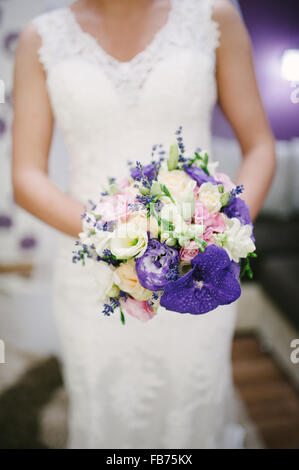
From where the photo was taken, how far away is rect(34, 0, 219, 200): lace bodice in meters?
1.05

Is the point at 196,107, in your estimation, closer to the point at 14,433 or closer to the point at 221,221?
the point at 221,221

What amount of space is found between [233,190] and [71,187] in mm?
669

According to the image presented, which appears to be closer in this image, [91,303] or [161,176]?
[161,176]

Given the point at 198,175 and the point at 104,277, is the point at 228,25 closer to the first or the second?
the point at 198,175

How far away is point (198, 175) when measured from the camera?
71 centimetres

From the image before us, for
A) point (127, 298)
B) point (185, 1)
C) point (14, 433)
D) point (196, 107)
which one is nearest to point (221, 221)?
point (127, 298)

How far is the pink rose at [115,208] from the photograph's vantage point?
66cm

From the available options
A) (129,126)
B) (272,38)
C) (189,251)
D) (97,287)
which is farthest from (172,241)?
(272,38)

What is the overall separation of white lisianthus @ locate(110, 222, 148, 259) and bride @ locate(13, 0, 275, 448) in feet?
1.34

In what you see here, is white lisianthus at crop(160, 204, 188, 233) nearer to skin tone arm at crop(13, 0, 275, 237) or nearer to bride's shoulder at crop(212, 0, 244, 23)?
skin tone arm at crop(13, 0, 275, 237)

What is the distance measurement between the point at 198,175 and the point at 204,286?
0.73 feet

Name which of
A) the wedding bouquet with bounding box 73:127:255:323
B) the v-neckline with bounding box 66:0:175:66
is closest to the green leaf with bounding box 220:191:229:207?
the wedding bouquet with bounding box 73:127:255:323

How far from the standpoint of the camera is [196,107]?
1.08 m

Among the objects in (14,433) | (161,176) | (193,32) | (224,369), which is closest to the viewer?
(161,176)
